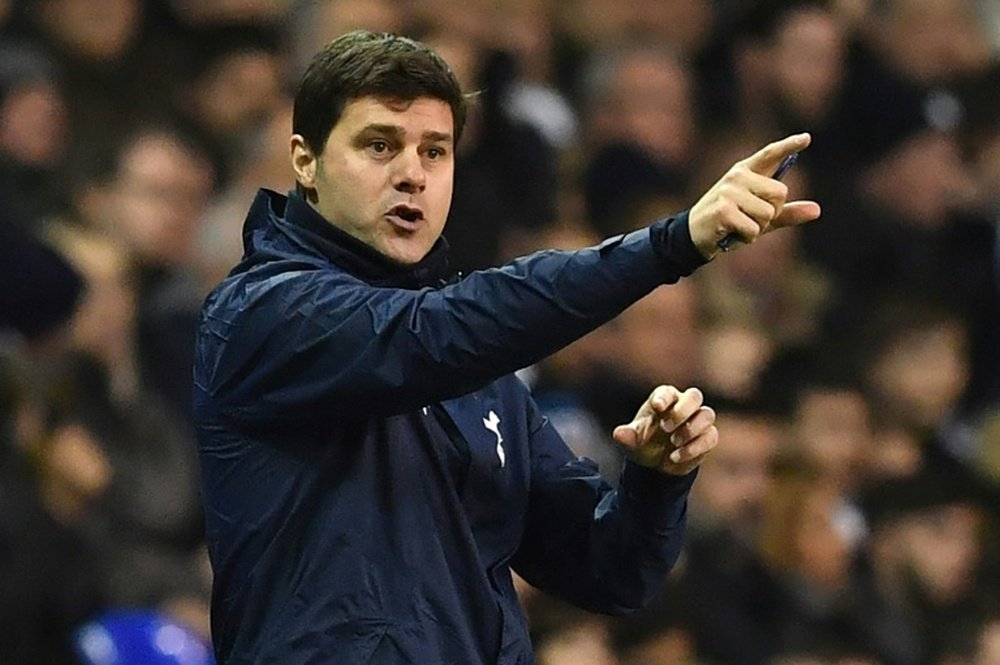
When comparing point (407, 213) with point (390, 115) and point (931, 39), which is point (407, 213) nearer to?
point (390, 115)

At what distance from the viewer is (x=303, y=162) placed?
345cm

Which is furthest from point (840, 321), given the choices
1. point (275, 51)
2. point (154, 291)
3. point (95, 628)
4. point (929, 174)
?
point (95, 628)

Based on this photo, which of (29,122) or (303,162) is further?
(29,122)

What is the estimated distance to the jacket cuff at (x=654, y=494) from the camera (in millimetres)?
3553

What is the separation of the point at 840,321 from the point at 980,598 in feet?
3.83

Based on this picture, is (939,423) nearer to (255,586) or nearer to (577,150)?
(577,150)

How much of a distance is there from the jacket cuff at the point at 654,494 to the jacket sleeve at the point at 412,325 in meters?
0.51

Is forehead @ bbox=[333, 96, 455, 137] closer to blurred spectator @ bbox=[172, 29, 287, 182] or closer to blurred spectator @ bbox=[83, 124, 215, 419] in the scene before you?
blurred spectator @ bbox=[83, 124, 215, 419]

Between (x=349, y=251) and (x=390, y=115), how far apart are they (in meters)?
0.20

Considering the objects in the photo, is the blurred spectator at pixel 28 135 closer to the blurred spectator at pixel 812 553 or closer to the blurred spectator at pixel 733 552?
the blurred spectator at pixel 733 552

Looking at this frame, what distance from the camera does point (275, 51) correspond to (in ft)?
23.2

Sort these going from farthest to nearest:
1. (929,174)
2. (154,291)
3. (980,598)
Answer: (929,174)
(980,598)
(154,291)

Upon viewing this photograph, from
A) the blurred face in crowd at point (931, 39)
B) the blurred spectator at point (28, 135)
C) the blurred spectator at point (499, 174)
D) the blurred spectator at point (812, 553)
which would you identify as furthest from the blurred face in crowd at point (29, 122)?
the blurred face in crowd at point (931, 39)

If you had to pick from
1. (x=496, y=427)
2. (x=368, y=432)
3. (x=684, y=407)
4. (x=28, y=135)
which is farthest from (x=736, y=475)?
(x=368, y=432)
